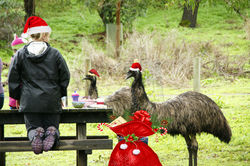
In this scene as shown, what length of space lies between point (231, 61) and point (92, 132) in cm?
959

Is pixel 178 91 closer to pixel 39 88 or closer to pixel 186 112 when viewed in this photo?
pixel 186 112

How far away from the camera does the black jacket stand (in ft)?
15.0

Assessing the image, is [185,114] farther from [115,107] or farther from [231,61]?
[231,61]

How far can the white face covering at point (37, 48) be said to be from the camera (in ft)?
15.1

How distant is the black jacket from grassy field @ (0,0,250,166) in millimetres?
2892

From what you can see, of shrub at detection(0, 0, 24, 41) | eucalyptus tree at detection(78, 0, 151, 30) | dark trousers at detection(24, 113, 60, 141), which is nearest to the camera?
dark trousers at detection(24, 113, 60, 141)

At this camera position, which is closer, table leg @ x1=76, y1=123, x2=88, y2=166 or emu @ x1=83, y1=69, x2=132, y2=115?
table leg @ x1=76, y1=123, x2=88, y2=166

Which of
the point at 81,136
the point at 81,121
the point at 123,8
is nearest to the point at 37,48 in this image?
the point at 81,121

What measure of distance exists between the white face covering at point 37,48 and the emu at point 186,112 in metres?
2.17

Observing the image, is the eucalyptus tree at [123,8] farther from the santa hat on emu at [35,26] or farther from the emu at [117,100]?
the santa hat on emu at [35,26]

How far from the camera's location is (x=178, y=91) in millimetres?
14750

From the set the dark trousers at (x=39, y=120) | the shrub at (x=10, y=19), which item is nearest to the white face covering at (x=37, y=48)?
the dark trousers at (x=39, y=120)

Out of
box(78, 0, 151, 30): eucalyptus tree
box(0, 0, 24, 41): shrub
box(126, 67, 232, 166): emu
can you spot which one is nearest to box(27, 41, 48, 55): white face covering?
box(126, 67, 232, 166): emu

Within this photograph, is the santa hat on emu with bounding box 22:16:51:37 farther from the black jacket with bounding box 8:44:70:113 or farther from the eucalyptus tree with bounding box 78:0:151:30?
the eucalyptus tree with bounding box 78:0:151:30
